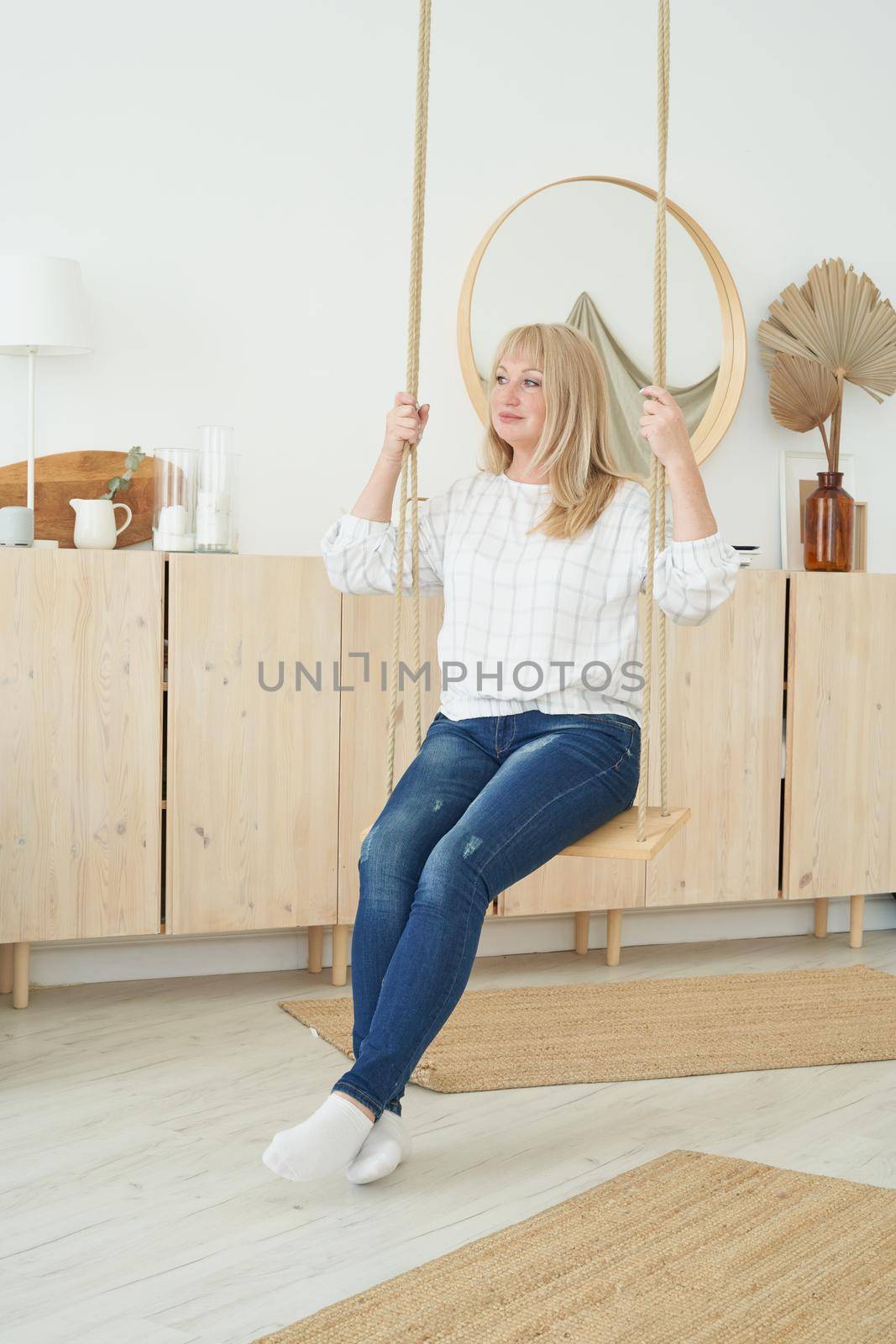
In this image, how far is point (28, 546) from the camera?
103 inches

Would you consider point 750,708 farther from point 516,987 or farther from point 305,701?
point 305,701

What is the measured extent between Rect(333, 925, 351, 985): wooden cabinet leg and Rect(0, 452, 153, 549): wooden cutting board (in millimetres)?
995

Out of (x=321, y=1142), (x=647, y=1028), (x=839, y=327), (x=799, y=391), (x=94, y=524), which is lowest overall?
(x=647, y=1028)

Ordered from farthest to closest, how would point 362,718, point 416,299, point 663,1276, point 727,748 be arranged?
point 727,748
point 362,718
point 416,299
point 663,1276

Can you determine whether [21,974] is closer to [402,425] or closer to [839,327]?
[402,425]

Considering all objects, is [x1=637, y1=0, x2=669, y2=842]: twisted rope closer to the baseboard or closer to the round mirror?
the round mirror

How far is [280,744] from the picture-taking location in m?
2.77

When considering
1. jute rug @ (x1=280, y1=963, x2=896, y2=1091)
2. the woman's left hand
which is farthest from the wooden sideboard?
the woman's left hand

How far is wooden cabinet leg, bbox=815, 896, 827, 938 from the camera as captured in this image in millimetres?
3539

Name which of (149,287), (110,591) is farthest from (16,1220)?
(149,287)

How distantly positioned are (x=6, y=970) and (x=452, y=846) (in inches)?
55.7

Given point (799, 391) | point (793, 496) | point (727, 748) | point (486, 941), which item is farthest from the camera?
point (793, 496)

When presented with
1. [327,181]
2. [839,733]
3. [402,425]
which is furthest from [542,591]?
A: [327,181]

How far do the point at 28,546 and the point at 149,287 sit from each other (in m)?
0.73
